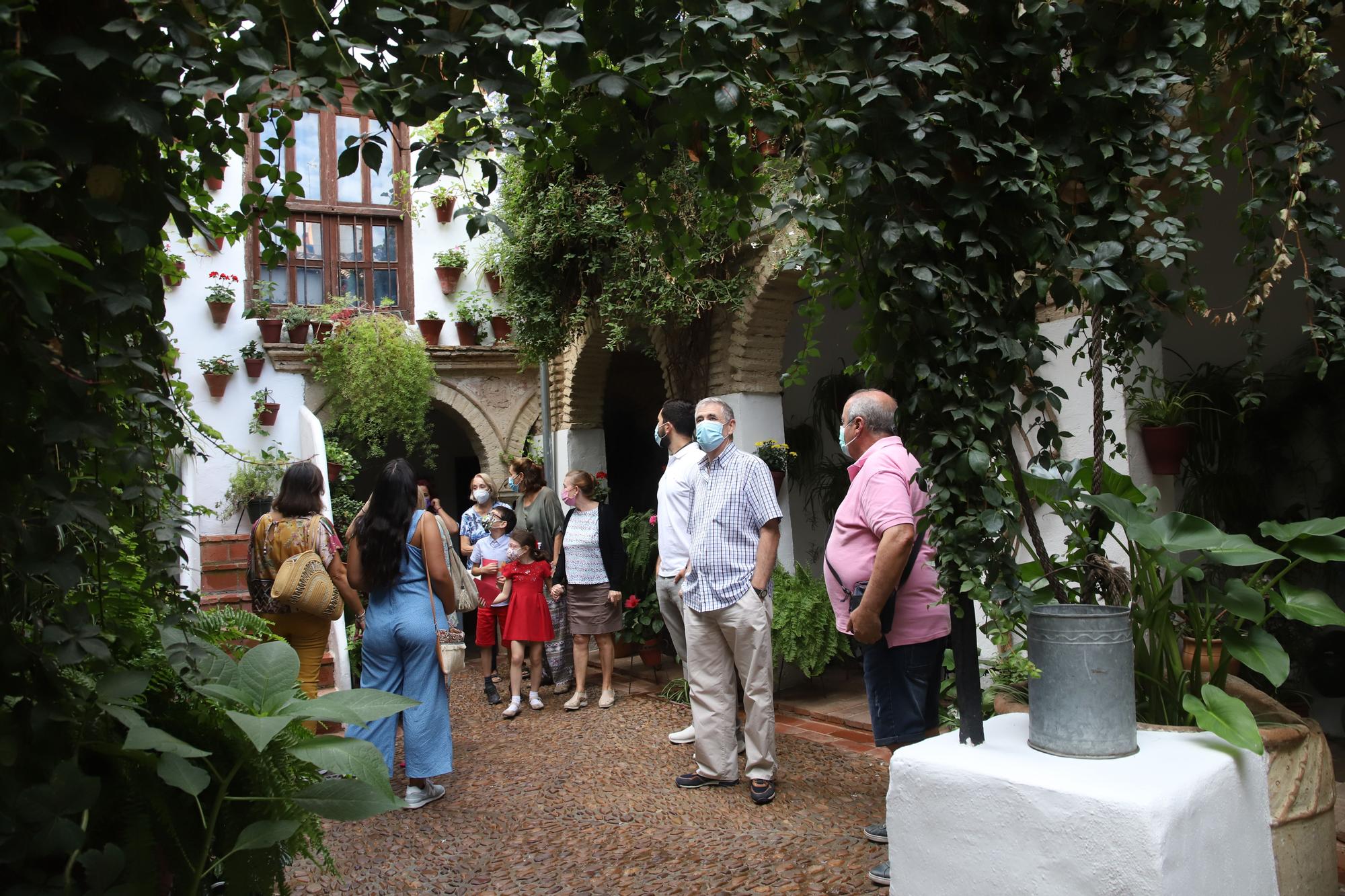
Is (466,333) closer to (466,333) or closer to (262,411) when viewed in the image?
(466,333)

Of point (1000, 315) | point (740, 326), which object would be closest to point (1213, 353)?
point (740, 326)

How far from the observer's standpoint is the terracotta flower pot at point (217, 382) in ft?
33.7

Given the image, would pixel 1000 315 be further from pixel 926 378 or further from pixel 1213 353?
pixel 1213 353

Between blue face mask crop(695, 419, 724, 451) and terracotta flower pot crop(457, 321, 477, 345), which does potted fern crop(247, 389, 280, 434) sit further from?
blue face mask crop(695, 419, 724, 451)

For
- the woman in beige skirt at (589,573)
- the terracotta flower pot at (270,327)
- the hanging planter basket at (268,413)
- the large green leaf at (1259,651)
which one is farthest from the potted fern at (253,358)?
the large green leaf at (1259,651)

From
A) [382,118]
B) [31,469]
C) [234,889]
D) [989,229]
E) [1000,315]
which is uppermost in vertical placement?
[382,118]

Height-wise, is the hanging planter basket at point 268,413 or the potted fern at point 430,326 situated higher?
the potted fern at point 430,326

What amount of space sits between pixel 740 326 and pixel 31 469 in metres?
5.92

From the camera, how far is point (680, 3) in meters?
1.92

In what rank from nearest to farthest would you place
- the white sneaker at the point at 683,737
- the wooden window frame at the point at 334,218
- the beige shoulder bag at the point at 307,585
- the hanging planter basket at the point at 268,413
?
the beige shoulder bag at the point at 307,585 < the white sneaker at the point at 683,737 < the hanging planter basket at the point at 268,413 < the wooden window frame at the point at 334,218

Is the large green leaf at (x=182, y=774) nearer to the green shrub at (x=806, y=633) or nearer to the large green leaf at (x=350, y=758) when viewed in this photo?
the large green leaf at (x=350, y=758)

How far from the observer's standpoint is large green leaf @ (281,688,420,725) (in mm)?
1703

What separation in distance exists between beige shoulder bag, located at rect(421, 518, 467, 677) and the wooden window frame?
6025 mm

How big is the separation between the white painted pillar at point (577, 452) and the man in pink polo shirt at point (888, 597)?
6.11 metres
